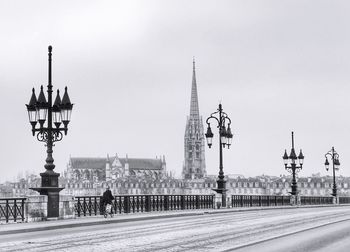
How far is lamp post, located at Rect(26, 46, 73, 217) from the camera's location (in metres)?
26.1

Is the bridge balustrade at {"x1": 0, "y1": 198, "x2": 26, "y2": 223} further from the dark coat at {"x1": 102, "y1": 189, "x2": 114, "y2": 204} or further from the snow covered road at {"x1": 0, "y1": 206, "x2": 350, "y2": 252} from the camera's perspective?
the snow covered road at {"x1": 0, "y1": 206, "x2": 350, "y2": 252}

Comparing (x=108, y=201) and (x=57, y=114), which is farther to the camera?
(x=108, y=201)

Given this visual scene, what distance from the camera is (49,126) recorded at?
26234mm

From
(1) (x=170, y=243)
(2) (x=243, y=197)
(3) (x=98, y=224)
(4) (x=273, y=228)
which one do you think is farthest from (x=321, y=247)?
(2) (x=243, y=197)

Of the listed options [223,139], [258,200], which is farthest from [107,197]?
[258,200]

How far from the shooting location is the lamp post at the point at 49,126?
26.1 metres

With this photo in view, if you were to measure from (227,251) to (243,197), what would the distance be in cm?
3615

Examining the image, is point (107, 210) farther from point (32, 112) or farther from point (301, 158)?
point (301, 158)

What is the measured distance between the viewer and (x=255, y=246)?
15.9 m

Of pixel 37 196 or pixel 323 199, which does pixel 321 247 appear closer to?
pixel 37 196

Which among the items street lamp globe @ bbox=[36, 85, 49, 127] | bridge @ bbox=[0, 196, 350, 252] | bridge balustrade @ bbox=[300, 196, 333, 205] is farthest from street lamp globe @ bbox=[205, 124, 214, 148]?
bridge balustrade @ bbox=[300, 196, 333, 205]

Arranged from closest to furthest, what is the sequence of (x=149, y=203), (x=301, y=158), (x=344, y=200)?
(x=149, y=203) → (x=301, y=158) → (x=344, y=200)

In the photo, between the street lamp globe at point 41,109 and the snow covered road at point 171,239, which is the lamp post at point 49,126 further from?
the snow covered road at point 171,239

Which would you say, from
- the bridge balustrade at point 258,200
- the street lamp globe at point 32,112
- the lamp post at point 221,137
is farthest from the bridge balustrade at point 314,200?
the street lamp globe at point 32,112
